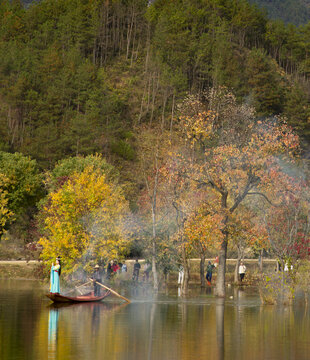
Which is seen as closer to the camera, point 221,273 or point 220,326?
point 220,326

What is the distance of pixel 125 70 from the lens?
5276 inches

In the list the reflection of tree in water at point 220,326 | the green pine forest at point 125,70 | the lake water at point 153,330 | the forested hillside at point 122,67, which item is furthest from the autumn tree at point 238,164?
the forested hillside at point 122,67

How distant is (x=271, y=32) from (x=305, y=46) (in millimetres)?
13625

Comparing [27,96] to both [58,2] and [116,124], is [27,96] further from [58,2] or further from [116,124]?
[58,2]

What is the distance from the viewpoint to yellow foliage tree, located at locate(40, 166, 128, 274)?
38531mm

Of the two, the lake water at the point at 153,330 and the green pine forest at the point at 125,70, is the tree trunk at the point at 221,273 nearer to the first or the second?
the lake water at the point at 153,330

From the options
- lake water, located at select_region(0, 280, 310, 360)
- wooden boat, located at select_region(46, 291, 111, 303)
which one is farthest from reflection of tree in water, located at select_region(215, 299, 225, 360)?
wooden boat, located at select_region(46, 291, 111, 303)

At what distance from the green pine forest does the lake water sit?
147 ft

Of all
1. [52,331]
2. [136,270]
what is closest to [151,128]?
[136,270]

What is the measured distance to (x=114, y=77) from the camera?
131m

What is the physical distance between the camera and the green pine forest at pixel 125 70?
98.8m

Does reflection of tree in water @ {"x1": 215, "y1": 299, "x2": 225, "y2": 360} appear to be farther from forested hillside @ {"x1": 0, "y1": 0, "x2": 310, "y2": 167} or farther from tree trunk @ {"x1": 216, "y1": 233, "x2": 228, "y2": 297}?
forested hillside @ {"x1": 0, "y1": 0, "x2": 310, "y2": 167}

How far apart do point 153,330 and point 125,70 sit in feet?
378

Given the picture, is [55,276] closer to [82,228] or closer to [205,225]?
[205,225]
